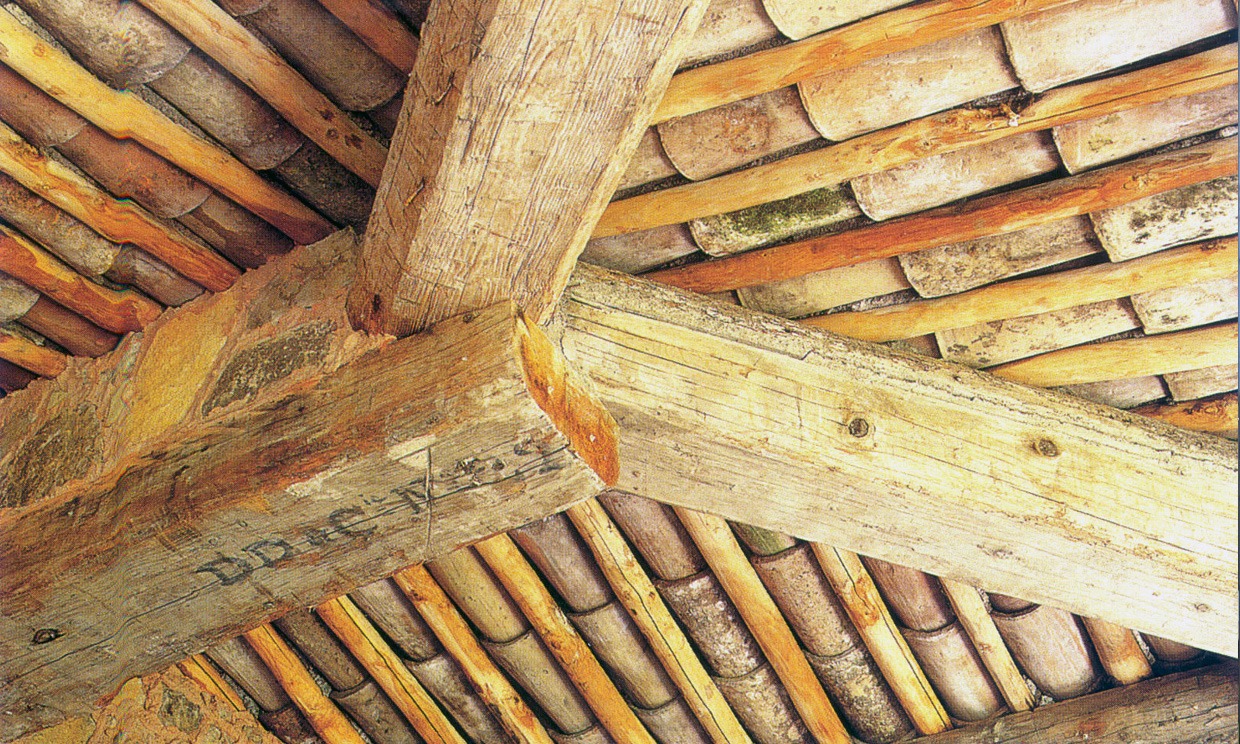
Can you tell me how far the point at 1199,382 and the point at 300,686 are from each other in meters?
2.16

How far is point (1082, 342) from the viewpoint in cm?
168

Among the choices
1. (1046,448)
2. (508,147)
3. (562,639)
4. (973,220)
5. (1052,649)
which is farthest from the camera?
(562,639)

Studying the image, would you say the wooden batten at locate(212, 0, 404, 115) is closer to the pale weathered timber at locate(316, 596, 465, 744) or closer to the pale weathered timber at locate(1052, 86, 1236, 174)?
the pale weathered timber at locate(1052, 86, 1236, 174)

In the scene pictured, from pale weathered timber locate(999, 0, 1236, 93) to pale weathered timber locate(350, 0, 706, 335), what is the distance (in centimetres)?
61

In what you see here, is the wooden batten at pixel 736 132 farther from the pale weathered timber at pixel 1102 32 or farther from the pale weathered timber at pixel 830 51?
the pale weathered timber at pixel 1102 32

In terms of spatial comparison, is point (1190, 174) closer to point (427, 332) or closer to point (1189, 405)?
point (1189, 405)

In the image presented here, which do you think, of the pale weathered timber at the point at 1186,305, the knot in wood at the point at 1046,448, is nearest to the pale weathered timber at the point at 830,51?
the pale weathered timber at the point at 1186,305

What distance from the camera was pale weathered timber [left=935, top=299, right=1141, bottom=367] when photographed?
1.64 metres

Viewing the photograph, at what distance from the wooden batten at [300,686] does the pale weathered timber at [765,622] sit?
109cm

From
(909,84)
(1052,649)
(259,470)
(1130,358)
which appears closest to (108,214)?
(259,470)

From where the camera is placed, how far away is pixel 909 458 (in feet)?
5.16

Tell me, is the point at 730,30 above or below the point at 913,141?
above

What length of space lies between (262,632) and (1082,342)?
78.6 inches

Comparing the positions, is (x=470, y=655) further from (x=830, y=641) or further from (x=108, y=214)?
(x=108, y=214)
